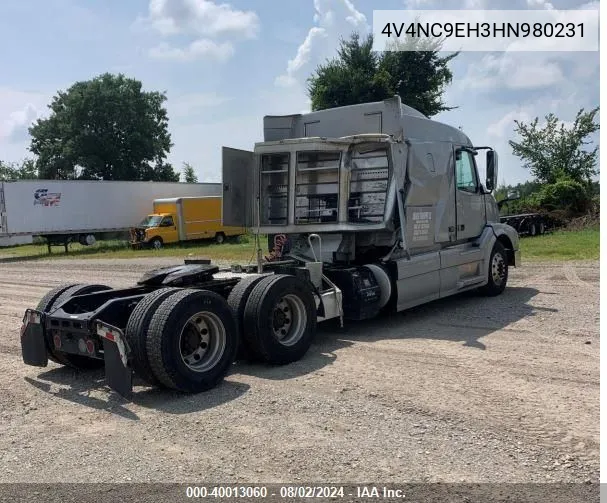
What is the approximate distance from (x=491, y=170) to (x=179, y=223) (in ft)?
76.5

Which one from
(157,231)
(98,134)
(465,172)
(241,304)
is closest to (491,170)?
(465,172)

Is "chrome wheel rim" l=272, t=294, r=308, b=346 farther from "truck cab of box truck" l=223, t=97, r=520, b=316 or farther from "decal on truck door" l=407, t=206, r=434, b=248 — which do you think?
"decal on truck door" l=407, t=206, r=434, b=248

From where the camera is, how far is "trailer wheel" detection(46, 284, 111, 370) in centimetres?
629

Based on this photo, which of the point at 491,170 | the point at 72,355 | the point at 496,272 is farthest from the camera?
the point at 496,272

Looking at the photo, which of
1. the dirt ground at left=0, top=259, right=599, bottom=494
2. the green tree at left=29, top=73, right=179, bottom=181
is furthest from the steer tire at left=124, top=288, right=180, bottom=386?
the green tree at left=29, top=73, right=179, bottom=181

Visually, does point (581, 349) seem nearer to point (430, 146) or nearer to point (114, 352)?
point (430, 146)

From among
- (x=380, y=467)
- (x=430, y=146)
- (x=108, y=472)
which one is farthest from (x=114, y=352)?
(x=430, y=146)

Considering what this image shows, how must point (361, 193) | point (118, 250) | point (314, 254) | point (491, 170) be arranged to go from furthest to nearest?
point (118, 250) → point (491, 170) → point (361, 193) → point (314, 254)

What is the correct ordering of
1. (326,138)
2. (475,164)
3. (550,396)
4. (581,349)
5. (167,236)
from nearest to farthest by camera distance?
(550,396) → (581,349) → (326,138) → (475,164) → (167,236)

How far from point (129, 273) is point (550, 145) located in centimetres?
3164

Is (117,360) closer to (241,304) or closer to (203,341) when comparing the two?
(203,341)

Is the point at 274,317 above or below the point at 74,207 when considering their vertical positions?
below

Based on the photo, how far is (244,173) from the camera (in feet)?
29.3

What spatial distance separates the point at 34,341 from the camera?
20.4 feet
